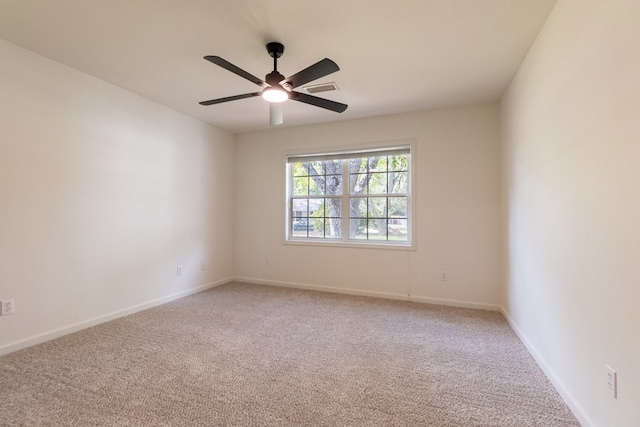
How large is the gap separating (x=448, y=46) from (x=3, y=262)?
3975 millimetres

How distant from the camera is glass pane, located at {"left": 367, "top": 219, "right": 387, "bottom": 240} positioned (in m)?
4.14

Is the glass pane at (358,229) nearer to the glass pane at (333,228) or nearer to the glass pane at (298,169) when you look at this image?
the glass pane at (333,228)

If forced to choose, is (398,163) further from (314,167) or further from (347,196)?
(314,167)

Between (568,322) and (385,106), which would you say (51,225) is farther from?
(568,322)

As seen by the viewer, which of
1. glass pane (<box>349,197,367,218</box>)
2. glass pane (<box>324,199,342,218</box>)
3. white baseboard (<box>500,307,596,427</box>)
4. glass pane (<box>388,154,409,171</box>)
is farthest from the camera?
glass pane (<box>324,199,342,218</box>)

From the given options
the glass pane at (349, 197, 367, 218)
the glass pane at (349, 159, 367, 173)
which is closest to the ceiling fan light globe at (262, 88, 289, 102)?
the glass pane at (349, 159, 367, 173)

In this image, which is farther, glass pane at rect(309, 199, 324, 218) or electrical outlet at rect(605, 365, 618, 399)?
glass pane at rect(309, 199, 324, 218)

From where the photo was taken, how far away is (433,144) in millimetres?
3773

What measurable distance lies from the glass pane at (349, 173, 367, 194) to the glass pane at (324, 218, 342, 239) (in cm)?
51

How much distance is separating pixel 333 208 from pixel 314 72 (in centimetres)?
263

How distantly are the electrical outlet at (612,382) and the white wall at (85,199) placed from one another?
3.97 m

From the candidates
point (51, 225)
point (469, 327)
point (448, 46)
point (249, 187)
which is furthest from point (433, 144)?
point (51, 225)

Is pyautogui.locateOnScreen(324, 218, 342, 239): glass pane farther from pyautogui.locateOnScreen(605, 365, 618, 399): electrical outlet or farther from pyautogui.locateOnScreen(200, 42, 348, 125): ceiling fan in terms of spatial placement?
pyautogui.locateOnScreen(605, 365, 618, 399): electrical outlet

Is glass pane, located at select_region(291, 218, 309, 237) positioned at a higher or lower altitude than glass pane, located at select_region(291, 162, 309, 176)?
lower
